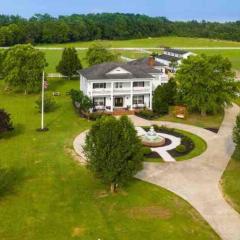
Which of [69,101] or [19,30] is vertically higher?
[19,30]

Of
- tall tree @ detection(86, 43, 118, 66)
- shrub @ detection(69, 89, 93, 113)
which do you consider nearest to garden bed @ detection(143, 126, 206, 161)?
shrub @ detection(69, 89, 93, 113)

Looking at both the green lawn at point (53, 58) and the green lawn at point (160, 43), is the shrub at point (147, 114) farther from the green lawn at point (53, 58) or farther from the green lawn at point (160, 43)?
→ the green lawn at point (160, 43)

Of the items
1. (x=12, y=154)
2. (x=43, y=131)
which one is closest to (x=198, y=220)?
(x=12, y=154)

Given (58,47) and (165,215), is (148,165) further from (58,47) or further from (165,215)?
(58,47)

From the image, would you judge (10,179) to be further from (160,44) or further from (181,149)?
(160,44)

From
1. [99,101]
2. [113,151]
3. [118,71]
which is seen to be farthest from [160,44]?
[113,151]

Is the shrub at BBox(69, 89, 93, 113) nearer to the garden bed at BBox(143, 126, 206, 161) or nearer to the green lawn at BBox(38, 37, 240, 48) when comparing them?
the garden bed at BBox(143, 126, 206, 161)

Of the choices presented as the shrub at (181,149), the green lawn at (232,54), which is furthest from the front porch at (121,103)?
the green lawn at (232,54)
